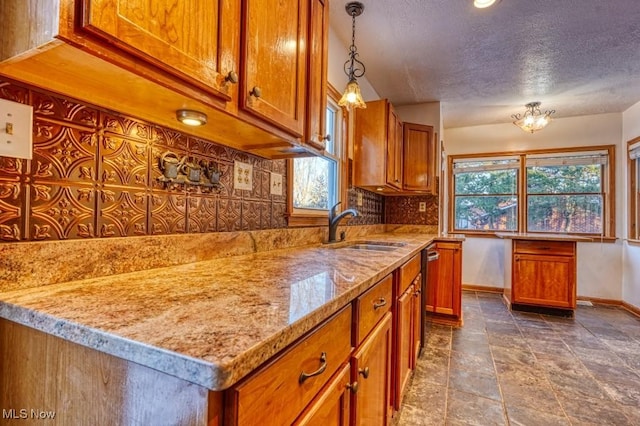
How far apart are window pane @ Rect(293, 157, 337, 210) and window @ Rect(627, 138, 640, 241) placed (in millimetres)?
3768

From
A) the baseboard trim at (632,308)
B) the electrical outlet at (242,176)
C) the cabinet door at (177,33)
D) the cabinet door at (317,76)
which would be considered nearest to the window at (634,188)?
the baseboard trim at (632,308)

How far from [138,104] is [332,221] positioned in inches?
56.2

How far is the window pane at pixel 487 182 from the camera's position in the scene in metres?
4.50

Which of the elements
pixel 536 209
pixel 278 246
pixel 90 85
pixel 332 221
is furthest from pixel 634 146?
pixel 90 85

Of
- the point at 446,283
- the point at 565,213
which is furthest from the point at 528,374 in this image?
the point at 565,213

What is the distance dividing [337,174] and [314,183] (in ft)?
1.10

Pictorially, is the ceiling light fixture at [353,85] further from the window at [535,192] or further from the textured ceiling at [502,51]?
the window at [535,192]

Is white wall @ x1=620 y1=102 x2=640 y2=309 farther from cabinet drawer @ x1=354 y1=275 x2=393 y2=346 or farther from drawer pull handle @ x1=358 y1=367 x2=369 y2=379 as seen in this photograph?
drawer pull handle @ x1=358 y1=367 x2=369 y2=379

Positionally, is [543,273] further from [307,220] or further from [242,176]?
[242,176]

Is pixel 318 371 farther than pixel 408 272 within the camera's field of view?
No

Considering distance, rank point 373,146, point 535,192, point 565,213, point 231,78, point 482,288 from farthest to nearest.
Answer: point 482,288 < point 535,192 < point 565,213 < point 373,146 < point 231,78

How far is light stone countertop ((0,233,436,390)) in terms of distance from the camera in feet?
1.37

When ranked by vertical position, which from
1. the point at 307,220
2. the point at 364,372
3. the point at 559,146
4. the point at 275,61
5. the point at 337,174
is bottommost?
the point at 364,372

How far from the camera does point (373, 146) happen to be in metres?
2.72
